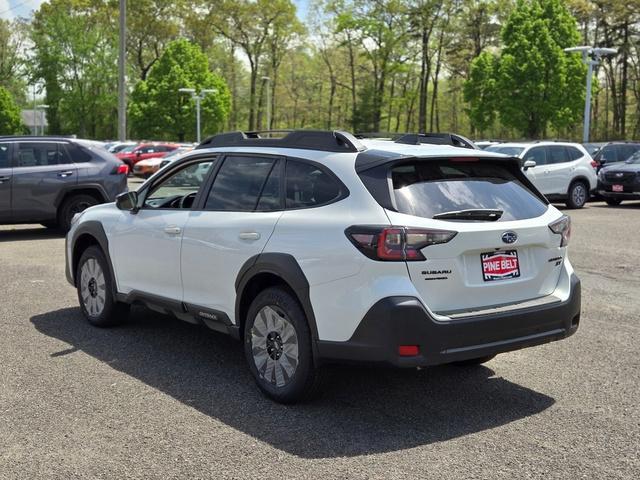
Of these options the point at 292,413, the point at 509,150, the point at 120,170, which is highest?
the point at 509,150

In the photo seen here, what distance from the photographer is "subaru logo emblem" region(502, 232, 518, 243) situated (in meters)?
4.61

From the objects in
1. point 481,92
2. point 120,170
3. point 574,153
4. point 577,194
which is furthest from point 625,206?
point 481,92

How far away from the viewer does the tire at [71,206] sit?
43.7ft

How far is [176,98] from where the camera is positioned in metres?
59.0

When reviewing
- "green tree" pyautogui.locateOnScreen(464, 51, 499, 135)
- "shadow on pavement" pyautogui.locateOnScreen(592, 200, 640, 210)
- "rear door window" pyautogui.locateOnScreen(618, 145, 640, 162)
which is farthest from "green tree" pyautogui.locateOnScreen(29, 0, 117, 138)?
"shadow on pavement" pyautogui.locateOnScreen(592, 200, 640, 210)

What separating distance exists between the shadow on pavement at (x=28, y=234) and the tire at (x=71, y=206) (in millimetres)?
436

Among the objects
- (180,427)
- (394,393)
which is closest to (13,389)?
(180,427)

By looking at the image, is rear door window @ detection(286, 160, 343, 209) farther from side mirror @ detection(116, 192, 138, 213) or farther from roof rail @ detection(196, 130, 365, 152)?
side mirror @ detection(116, 192, 138, 213)

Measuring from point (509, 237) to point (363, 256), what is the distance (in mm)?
948

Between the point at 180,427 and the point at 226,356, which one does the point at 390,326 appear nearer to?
the point at 180,427

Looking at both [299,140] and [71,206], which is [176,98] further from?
[299,140]

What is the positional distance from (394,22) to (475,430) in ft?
172

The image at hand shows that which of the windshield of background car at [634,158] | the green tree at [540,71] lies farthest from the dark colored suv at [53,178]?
the green tree at [540,71]

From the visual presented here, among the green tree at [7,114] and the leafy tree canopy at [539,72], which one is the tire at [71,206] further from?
the green tree at [7,114]
